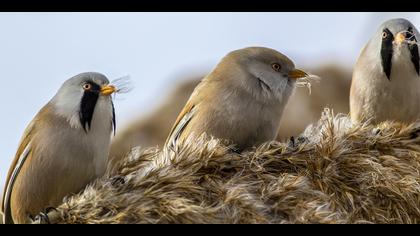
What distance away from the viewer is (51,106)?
6.12 metres

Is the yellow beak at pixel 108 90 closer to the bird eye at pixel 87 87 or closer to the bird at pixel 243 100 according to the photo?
the bird eye at pixel 87 87

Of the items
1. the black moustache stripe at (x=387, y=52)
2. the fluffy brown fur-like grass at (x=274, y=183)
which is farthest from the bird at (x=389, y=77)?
the fluffy brown fur-like grass at (x=274, y=183)

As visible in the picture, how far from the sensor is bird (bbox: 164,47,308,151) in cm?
629

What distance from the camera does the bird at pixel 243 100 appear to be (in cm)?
629

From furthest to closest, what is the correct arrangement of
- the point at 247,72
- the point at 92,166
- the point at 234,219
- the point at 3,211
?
the point at 247,72
the point at 3,211
the point at 92,166
the point at 234,219

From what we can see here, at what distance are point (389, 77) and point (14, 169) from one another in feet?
9.99

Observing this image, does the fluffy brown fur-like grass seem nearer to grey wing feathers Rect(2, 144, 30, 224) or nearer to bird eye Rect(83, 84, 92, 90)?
bird eye Rect(83, 84, 92, 90)

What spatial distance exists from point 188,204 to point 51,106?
1.96 meters

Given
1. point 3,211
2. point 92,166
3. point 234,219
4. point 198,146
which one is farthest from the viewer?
point 3,211

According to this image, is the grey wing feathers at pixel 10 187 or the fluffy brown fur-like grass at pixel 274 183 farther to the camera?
the grey wing feathers at pixel 10 187

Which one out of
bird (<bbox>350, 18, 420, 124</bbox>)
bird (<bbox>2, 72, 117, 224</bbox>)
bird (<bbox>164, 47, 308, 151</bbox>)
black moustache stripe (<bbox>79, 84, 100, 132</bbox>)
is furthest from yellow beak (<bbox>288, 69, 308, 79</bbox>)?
black moustache stripe (<bbox>79, 84, 100, 132</bbox>)

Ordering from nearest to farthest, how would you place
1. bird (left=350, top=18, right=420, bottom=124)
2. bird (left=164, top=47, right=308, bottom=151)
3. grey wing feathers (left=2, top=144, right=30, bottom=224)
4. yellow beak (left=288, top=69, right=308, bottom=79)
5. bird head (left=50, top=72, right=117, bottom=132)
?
bird head (left=50, top=72, right=117, bottom=132)
grey wing feathers (left=2, top=144, right=30, bottom=224)
bird (left=164, top=47, right=308, bottom=151)
bird (left=350, top=18, right=420, bottom=124)
yellow beak (left=288, top=69, right=308, bottom=79)
